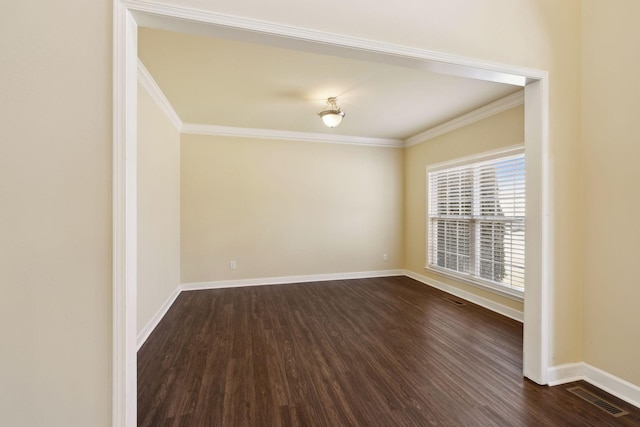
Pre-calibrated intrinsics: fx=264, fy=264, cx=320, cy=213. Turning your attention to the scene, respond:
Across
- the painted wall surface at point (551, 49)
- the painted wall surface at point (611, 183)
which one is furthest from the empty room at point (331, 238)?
the painted wall surface at point (611, 183)

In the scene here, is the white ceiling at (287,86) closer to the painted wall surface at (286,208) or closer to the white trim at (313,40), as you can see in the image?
the white trim at (313,40)

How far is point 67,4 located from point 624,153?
342cm

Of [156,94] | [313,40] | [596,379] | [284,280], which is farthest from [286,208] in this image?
[596,379]

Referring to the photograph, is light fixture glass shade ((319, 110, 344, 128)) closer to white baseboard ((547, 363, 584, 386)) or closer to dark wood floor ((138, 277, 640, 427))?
dark wood floor ((138, 277, 640, 427))

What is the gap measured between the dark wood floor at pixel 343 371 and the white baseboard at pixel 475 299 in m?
0.14

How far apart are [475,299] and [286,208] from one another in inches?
130

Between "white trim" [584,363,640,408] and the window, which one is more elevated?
the window

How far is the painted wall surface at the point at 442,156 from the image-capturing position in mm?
3279

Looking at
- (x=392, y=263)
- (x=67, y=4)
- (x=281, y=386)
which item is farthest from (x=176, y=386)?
(x=392, y=263)

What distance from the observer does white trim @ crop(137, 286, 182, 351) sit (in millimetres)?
2635

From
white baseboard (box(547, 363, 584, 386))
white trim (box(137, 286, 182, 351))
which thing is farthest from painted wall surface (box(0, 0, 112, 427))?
white baseboard (box(547, 363, 584, 386))

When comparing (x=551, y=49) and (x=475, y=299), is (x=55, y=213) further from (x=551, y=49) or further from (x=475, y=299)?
(x=475, y=299)

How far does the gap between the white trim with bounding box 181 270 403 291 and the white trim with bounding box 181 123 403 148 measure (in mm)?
2516

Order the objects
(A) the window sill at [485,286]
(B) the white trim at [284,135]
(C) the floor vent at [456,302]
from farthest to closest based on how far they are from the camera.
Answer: (B) the white trim at [284,135] → (C) the floor vent at [456,302] → (A) the window sill at [485,286]
